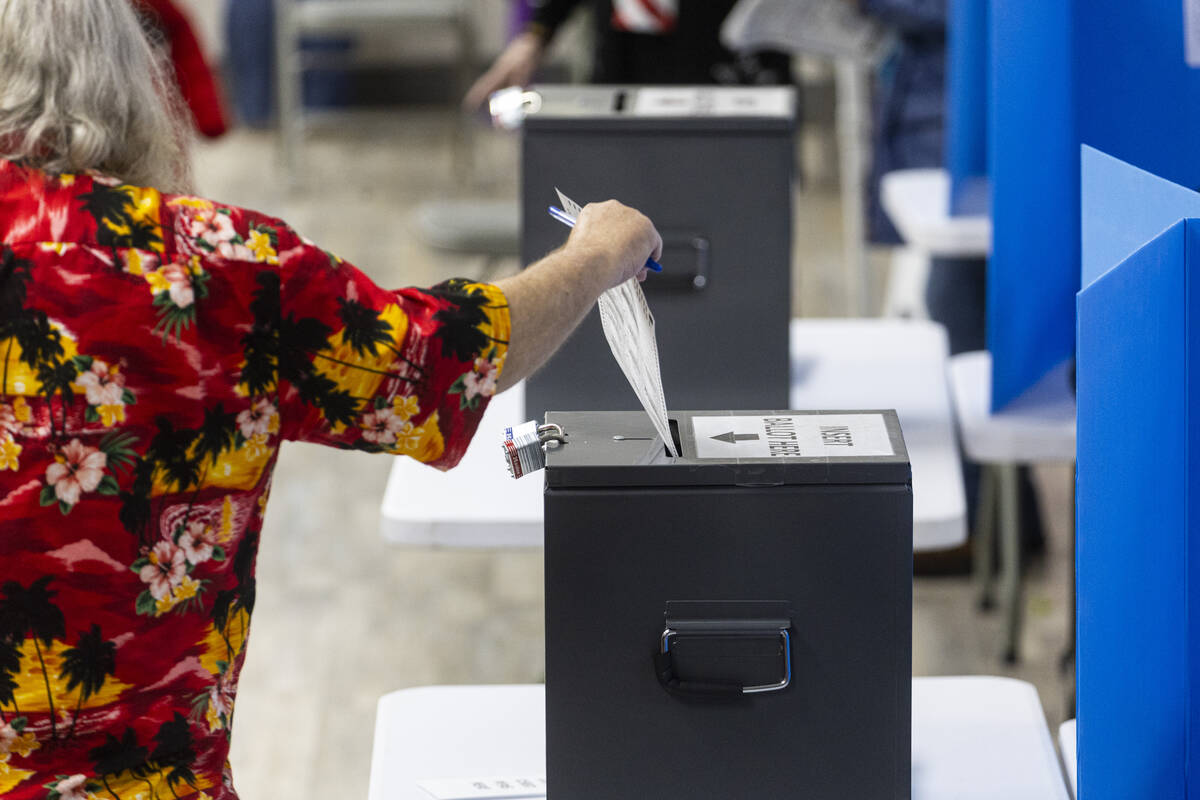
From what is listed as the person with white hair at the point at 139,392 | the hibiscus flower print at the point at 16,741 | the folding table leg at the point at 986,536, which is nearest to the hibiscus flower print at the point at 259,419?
the person with white hair at the point at 139,392

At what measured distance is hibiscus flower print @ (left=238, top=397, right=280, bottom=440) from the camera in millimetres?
988

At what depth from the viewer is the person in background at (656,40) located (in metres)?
2.92

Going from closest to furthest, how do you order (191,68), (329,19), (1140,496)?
(1140,496)
(191,68)
(329,19)

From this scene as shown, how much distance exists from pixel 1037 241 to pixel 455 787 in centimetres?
→ 72

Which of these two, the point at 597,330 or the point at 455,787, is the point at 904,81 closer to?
the point at 597,330

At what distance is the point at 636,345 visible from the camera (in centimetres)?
99

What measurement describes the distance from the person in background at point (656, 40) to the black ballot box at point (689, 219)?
4.66 ft

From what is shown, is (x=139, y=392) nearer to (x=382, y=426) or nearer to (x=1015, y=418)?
(x=382, y=426)

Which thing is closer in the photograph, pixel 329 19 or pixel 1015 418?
pixel 1015 418

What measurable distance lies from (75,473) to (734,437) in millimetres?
397

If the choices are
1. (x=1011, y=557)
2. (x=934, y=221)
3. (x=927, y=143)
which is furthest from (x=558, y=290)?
(x=927, y=143)

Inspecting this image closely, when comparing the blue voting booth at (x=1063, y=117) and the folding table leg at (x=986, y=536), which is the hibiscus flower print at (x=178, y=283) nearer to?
the blue voting booth at (x=1063, y=117)

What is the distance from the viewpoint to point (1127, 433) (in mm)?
829

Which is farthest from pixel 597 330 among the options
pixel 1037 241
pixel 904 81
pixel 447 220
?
pixel 447 220
